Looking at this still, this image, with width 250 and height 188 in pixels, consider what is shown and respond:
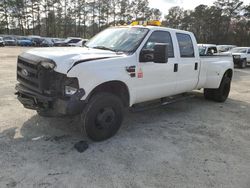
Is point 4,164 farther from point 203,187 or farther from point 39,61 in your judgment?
point 203,187

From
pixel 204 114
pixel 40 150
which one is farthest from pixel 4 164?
pixel 204 114

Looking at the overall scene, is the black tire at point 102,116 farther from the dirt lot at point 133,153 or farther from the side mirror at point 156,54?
the side mirror at point 156,54

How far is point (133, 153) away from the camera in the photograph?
3832 mm

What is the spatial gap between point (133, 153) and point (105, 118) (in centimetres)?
74

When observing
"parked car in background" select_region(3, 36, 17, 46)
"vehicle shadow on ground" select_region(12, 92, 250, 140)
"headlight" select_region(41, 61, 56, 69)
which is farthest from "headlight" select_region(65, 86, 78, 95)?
"parked car in background" select_region(3, 36, 17, 46)

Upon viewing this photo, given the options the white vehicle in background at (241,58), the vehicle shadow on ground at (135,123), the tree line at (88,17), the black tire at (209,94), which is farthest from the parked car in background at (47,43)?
the vehicle shadow on ground at (135,123)

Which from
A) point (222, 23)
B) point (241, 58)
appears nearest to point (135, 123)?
point (241, 58)

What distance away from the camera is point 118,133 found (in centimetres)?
457

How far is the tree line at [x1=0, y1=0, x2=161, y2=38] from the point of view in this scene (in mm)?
59406

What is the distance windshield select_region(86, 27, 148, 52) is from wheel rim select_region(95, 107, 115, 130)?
3.73 ft

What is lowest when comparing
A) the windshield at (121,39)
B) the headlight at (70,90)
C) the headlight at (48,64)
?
the headlight at (70,90)

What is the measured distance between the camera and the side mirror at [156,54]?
4.16m

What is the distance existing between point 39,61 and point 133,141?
1.98 meters

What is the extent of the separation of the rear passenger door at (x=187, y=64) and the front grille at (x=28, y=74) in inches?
113
